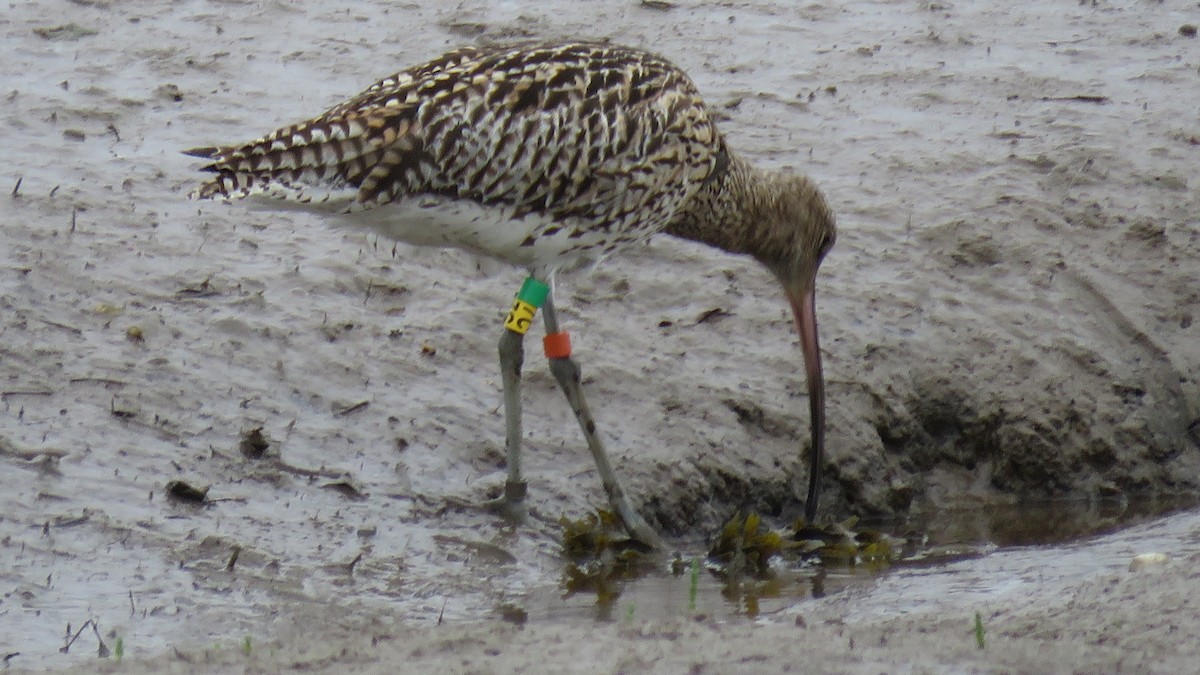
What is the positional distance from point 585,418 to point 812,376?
3.50 feet

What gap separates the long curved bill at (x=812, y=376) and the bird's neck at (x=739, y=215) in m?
0.24

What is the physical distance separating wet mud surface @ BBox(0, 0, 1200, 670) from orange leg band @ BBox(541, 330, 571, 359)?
0.46 metres

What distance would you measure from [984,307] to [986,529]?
1.18 m

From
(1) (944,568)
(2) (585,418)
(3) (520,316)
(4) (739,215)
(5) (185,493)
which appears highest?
(4) (739,215)

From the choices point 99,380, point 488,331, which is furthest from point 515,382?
point 99,380

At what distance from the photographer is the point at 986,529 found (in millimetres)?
7195

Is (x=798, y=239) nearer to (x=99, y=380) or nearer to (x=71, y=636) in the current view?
(x=99, y=380)

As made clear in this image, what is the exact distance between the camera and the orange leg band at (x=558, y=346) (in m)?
6.65

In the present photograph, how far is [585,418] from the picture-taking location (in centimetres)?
661

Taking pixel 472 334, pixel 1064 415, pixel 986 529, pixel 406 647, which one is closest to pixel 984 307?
pixel 1064 415

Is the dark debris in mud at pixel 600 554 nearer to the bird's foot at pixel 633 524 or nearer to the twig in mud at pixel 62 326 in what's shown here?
the bird's foot at pixel 633 524

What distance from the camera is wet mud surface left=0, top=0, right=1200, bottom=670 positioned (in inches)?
233

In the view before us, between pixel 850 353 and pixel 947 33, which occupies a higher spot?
pixel 947 33

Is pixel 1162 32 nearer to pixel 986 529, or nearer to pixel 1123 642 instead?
pixel 986 529
